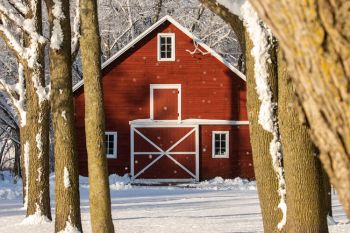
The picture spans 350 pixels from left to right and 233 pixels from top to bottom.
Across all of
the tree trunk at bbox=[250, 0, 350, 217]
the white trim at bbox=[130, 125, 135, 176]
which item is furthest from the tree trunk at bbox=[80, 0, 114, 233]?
the white trim at bbox=[130, 125, 135, 176]

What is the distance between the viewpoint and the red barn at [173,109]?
112 ft

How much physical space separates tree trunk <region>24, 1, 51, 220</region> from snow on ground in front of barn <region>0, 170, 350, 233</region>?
0.56 m

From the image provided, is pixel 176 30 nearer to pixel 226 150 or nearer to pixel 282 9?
pixel 226 150

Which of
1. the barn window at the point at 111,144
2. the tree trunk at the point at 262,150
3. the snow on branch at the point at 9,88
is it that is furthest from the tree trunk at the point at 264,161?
the barn window at the point at 111,144

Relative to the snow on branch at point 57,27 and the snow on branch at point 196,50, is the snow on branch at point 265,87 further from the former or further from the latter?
the snow on branch at point 196,50

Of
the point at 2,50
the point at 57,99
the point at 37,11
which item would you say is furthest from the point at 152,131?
the point at 57,99

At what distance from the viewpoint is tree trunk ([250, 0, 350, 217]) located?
6.59ft

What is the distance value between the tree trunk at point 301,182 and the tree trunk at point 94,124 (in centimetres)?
323

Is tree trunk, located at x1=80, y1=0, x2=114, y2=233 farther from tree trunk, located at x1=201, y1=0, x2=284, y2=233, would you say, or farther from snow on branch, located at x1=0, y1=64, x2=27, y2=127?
snow on branch, located at x1=0, y1=64, x2=27, y2=127

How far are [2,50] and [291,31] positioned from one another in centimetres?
4039

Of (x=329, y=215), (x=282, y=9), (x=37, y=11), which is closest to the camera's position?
(x=282, y=9)

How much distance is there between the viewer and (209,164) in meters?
34.3

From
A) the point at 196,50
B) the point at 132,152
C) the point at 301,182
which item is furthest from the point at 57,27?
the point at 132,152

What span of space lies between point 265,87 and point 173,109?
25.0 m
